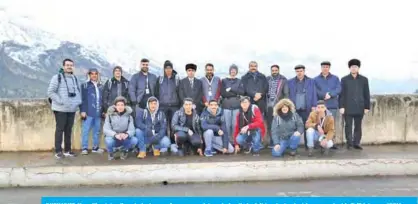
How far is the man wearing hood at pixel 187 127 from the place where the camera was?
836 centimetres

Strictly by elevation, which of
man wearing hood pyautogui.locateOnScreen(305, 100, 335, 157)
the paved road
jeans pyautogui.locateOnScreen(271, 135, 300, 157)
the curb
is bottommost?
the paved road

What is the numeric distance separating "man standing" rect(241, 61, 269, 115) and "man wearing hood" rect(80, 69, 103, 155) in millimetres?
2824

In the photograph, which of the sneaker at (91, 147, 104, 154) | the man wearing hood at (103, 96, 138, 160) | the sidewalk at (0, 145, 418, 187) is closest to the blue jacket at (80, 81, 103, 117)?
the man wearing hood at (103, 96, 138, 160)

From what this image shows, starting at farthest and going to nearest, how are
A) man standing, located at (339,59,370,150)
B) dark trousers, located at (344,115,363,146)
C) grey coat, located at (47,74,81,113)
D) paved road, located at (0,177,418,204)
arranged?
dark trousers, located at (344,115,363,146), man standing, located at (339,59,370,150), grey coat, located at (47,74,81,113), paved road, located at (0,177,418,204)

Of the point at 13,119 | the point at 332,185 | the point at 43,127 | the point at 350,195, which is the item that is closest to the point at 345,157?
the point at 332,185

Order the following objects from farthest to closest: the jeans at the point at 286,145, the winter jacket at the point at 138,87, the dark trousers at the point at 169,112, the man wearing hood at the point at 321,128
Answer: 1. the dark trousers at the point at 169,112
2. the winter jacket at the point at 138,87
3. the man wearing hood at the point at 321,128
4. the jeans at the point at 286,145

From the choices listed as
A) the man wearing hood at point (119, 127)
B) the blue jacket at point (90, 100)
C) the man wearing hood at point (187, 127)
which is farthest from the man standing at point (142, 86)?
the man wearing hood at point (187, 127)

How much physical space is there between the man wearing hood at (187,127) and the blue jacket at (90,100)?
1.48 meters

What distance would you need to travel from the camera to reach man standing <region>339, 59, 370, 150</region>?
29.2 feet

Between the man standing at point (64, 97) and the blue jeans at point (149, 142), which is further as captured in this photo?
the blue jeans at point (149, 142)

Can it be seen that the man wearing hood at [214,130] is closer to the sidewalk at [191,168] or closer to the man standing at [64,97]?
the sidewalk at [191,168]

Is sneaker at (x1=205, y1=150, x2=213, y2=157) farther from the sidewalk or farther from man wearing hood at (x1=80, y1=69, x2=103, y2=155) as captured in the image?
man wearing hood at (x1=80, y1=69, x2=103, y2=155)

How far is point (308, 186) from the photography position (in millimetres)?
7086

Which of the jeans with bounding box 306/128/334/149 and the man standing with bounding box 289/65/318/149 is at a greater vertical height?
the man standing with bounding box 289/65/318/149
